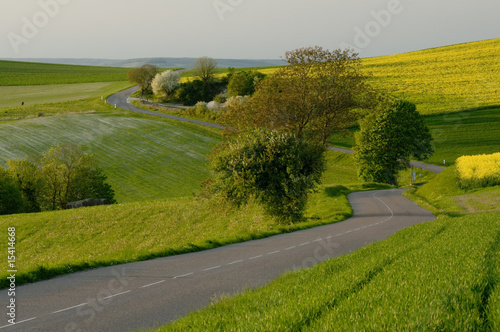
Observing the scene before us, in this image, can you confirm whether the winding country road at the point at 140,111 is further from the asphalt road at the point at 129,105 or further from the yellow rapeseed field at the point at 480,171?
the yellow rapeseed field at the point at 480,171

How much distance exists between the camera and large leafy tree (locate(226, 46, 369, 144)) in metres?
41.7

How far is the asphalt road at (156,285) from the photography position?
1005 centimetres

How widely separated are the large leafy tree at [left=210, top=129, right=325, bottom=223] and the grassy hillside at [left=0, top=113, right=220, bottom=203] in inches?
1171

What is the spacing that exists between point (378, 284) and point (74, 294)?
7.89 meters

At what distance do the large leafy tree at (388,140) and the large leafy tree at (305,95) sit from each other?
2604 cm

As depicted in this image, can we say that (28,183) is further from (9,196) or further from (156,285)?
(156,285)

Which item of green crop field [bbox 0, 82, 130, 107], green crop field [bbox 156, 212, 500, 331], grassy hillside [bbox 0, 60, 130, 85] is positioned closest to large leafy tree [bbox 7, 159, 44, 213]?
green crop field [bbox 156, 212, 500, 331]

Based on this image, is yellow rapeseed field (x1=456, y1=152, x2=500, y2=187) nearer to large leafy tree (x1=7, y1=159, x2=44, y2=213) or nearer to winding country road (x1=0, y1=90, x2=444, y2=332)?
winding country road (x1=0, y1=90, x2=444, y2=332)

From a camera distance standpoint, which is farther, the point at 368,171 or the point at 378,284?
the point at 368,171

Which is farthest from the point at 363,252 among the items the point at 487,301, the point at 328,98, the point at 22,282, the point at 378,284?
the point at 328,98

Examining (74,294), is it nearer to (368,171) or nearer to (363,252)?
(363,252)

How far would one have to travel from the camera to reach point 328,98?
137 ft

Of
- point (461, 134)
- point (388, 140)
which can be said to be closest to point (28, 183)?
point (388, 140)

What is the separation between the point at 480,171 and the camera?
4306 centimetres
